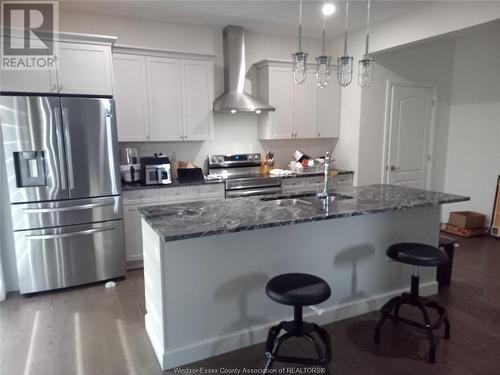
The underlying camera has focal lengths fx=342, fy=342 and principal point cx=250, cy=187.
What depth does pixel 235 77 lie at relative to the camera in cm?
445

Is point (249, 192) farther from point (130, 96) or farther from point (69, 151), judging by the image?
point (69, 151)

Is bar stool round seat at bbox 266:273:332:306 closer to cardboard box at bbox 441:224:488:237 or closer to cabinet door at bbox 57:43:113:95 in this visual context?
cabinet door at bbox 57:43:113:95

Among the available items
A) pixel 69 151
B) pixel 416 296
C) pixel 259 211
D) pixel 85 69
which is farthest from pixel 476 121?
pixel 69 151

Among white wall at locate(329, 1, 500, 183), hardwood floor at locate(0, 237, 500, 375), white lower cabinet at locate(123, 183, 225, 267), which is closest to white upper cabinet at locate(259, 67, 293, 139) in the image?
white wall at locate(329, 1, 500, 183)

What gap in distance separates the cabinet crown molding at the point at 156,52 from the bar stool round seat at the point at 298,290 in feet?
10.1

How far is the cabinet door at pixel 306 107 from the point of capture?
189 inches

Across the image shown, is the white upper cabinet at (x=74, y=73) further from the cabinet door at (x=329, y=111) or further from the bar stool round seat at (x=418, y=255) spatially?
the bar stool round seat at (x=418, y=255)

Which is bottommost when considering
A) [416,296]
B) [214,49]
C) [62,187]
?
[416,296]

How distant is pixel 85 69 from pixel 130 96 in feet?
1.90

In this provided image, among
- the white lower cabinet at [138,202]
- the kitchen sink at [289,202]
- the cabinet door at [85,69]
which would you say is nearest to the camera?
the kitchen sink at [289,202]

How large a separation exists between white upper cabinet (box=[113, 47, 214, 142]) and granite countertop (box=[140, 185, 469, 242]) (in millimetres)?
1776

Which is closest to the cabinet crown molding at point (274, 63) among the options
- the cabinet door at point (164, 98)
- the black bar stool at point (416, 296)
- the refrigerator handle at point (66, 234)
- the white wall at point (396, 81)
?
the white wall at point (396, 81)

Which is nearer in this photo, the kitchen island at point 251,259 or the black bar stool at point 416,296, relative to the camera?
the kitchen island at point 251,259

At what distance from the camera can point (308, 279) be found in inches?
81.7
